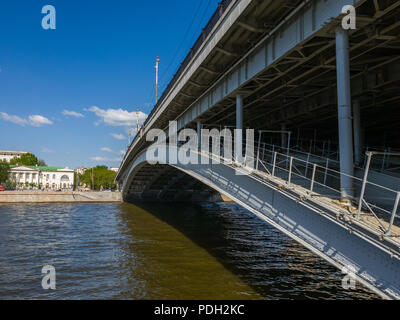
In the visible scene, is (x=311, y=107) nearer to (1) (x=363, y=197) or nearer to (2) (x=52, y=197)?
(1) (x=363, y=197)

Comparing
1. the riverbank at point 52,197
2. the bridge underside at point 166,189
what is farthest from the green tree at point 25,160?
the bridge underside at point 166,189

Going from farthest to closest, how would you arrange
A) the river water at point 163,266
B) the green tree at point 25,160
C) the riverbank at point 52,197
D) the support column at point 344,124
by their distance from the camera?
the green tree at point 25,160
the riverbank at point 52,197
the river water at point 163,266
the support column at point 344,124

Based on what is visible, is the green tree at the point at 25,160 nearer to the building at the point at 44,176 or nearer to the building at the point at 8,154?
the building at the point at 44,176

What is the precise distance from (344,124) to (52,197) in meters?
50.4

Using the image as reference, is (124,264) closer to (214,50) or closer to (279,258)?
(279,258)

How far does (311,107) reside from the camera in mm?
14234

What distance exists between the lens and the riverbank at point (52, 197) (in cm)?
4673

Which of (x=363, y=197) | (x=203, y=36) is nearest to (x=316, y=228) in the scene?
(x=363, y=197)

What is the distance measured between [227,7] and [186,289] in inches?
366

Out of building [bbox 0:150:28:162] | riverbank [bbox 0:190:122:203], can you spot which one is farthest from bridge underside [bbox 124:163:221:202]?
building [bbox 0:150:28:162]

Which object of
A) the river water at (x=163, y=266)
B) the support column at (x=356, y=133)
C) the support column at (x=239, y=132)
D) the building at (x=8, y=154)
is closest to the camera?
the river water at (x=163, y=266)

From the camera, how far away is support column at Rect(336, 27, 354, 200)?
6.69m

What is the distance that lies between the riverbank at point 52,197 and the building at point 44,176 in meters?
70.7

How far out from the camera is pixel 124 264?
1253cm
